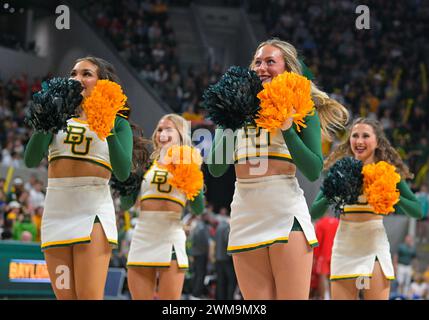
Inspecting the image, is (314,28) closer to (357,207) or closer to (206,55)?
(206,55)

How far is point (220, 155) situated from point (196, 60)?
1509 cm

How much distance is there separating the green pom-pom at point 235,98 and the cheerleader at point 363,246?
162 centimetres

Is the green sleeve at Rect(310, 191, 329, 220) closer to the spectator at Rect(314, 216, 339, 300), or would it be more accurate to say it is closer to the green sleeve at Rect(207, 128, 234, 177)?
the green sleeve at Rect(207, 128, 234, 177)

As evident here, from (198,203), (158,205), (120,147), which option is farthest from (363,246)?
(120,147)

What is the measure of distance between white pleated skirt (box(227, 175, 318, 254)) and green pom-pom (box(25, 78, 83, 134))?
775mm

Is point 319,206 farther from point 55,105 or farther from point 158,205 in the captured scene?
point 55,105

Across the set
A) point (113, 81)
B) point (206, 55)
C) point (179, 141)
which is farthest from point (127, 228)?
point (206, 55)

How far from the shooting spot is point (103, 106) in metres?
3.29

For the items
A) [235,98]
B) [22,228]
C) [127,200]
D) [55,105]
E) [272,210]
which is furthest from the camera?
[22,228]

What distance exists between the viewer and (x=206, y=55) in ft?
59.4

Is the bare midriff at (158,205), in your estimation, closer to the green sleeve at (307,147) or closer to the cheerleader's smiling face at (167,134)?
the cheerleader's smiling face at (167,134)

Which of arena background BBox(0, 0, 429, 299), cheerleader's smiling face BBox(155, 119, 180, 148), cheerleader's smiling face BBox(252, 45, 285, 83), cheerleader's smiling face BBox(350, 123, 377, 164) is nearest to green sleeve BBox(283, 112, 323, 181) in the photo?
cheerleader's smiling face BBox(252, 45, 285, 83)
